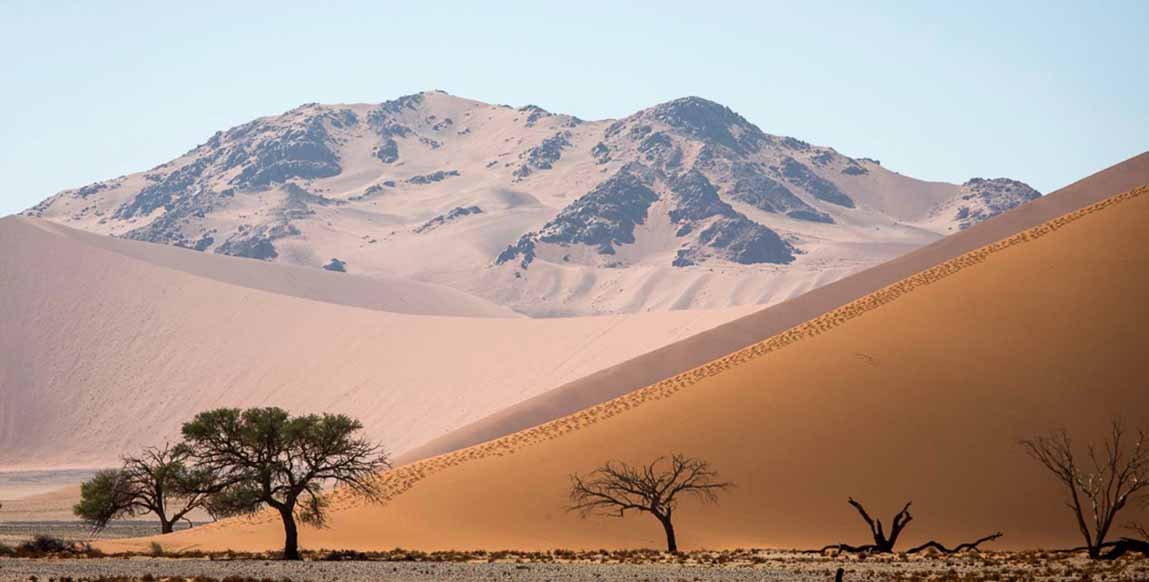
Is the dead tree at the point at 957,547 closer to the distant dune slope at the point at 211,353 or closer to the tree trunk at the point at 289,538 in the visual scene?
the tree trunk at the point at 289,538

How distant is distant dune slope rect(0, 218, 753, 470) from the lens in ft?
321

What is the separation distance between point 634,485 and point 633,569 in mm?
8566

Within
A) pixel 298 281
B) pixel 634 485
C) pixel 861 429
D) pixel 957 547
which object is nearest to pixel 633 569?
pixel 634 485

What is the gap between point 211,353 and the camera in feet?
359

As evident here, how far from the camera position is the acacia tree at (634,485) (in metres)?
40.8

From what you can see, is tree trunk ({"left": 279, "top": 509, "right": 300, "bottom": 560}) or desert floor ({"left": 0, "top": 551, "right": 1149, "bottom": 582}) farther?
tree trunk ({"left": 279, "top": 509, "right": 300, "bottom": 560})

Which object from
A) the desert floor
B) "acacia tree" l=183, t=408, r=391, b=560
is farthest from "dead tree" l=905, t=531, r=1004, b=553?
"acacia tree" l=183, t=408, r=391, b=560

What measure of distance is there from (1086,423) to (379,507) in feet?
71.7

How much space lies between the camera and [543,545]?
132 ft

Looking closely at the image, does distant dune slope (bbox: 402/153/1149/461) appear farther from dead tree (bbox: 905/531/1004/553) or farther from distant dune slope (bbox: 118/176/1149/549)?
dead tree (bbox: 905/531/1004/553)

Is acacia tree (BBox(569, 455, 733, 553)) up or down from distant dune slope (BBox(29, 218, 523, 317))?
down

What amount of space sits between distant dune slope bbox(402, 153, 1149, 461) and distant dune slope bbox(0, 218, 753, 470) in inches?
977

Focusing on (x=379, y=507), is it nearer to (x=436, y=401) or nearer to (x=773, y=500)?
(x=773, y=500)

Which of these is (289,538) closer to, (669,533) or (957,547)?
(669,533)
